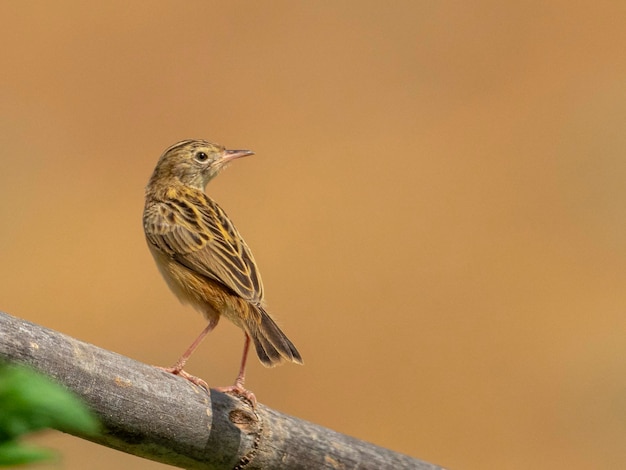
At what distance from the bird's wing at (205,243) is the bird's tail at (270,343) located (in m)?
0.24

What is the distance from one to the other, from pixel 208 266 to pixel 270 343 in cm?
93

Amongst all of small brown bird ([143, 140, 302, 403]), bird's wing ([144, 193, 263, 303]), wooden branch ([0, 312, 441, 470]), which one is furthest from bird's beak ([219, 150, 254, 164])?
wooden branch ([0, 312, 441, 470])

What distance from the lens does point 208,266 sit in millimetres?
5855

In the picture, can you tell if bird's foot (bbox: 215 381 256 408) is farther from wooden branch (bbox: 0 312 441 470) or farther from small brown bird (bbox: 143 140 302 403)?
small brown bird (bbox: 143 140 302 403)

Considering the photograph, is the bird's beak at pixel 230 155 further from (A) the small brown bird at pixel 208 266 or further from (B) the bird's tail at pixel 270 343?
(B) the bird's tail at pixel 270 343

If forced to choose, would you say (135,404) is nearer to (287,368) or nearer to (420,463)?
(420,463)

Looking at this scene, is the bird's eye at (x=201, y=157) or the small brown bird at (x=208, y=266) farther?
the bird's eye at (x=201, y=157)

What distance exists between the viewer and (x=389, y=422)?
1567 centimetres

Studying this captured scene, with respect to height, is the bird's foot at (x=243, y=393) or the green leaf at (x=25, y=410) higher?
the bird's foot at (x=243, y=393)

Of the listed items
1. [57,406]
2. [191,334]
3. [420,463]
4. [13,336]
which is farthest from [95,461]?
[57,406]

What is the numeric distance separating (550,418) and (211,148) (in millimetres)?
10520

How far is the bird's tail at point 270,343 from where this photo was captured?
497 centimetres

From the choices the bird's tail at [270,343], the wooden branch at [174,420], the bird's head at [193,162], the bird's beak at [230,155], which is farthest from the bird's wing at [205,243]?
the wooden branch at [174,420]

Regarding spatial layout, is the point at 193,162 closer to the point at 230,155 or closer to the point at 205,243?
the point at 230,155
